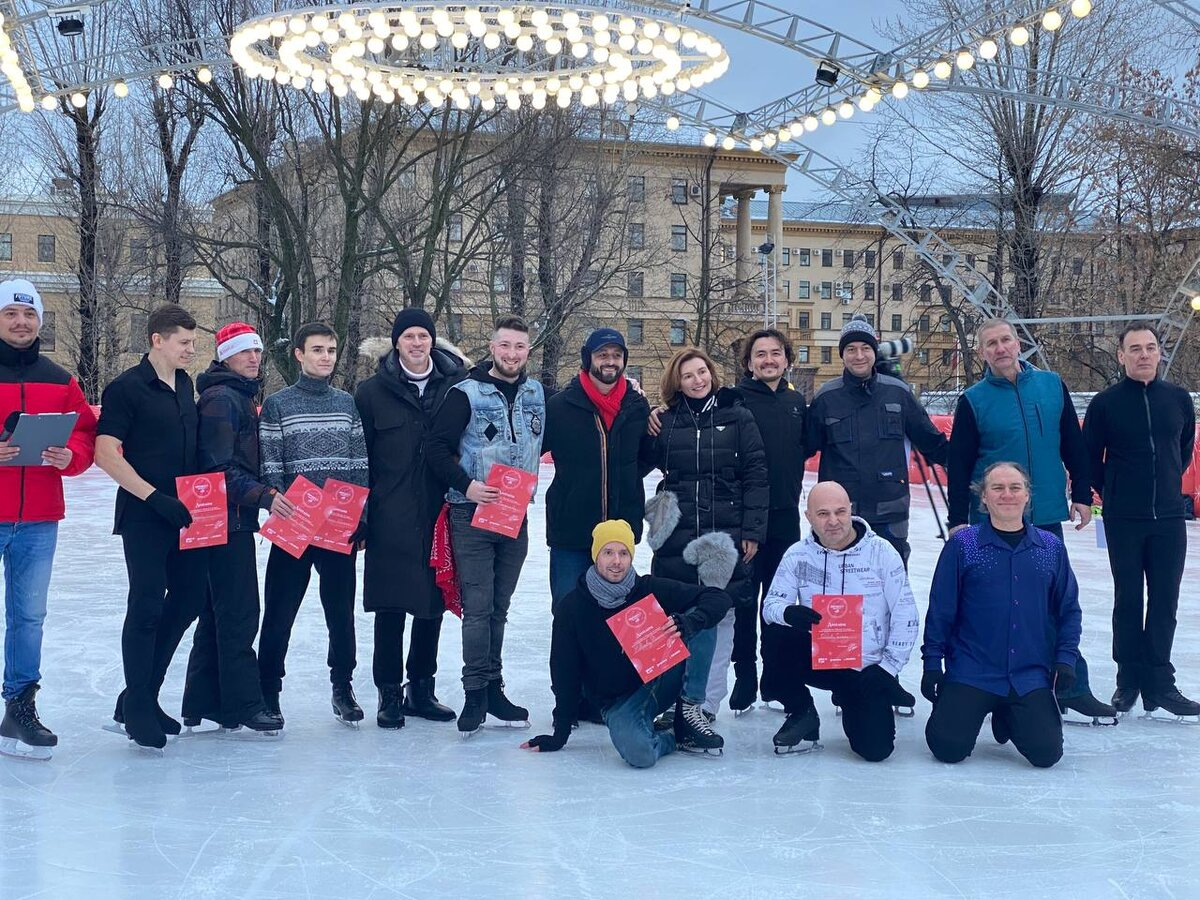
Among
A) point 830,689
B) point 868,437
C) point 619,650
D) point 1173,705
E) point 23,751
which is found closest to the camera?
point 23,751

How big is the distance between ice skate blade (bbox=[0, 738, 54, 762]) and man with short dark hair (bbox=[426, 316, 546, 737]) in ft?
4.98

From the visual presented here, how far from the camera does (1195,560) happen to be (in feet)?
33.0

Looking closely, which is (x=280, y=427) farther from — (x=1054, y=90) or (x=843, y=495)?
(x=1054, y=90)

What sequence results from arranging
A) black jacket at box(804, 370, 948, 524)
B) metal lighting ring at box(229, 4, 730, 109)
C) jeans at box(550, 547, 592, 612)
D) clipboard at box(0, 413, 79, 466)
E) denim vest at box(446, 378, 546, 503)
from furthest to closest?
metal lighting ring at box(229, 4, 730, 109), black jacket at box(804, 370, 948, 524), jeans at box(550, 547, 592, 612), denim vest at box(446, 378, 546, 503), clipboard at box(0, 413, 79, 466)

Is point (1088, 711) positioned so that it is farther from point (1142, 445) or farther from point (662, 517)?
point (662, 517)

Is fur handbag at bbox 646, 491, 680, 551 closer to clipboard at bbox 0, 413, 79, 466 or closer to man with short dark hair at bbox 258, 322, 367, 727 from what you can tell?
man with short dark hair at bbox 258, 322, 367, 727

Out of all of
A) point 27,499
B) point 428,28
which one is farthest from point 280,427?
point 428,28

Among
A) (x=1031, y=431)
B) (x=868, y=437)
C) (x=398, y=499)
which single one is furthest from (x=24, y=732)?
(x=1031, y=431)

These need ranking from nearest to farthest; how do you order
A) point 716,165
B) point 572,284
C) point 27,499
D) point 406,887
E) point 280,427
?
point 406,887 → point 27,499 → point 280,427 → point 572,284 → point 716,165

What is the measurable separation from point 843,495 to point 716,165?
1796 inches

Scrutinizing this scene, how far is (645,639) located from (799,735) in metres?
0.73

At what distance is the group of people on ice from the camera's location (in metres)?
4.56

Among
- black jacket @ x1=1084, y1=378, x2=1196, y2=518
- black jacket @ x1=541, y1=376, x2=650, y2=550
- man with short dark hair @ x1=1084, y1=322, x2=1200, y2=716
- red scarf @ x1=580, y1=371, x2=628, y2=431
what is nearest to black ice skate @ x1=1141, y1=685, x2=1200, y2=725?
man with short dark hair @ x1=1084, y1=322, x2=1200, y2=716

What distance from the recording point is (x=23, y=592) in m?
4.54
